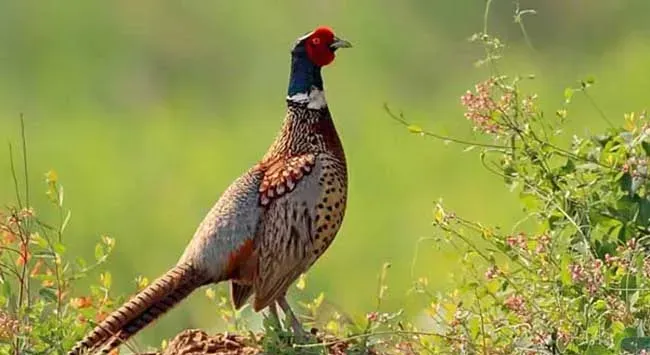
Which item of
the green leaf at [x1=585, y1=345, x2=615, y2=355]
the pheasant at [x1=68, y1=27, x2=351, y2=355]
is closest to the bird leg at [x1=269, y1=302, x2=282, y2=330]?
the pheasant at [x1=68, y1=27, x2=351, y2=355]

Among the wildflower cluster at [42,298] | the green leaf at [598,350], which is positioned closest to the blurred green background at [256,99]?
the wildflower cluster at [42,298]

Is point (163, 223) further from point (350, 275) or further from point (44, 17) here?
point (44, 17)

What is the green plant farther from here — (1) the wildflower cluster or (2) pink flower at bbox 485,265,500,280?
(1) the wildflower cluster

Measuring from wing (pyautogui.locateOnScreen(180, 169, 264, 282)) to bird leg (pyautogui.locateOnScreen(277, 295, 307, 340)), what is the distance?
6.1 inches

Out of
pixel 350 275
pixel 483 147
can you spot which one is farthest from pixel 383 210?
pixel 483 147

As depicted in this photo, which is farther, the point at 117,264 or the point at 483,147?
the point at 117,264

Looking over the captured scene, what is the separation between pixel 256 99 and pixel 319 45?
165 inches

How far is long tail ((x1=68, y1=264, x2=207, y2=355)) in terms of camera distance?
16.9 ft

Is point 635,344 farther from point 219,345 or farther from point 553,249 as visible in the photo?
point 219,345

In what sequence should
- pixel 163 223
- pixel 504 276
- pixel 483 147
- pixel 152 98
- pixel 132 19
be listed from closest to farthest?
1. pixel 504 276
2. pixel 483 147
3. pixel 163 223
4. pixel 152 98
5. pixel 132 19

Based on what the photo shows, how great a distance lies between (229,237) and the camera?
551 cm

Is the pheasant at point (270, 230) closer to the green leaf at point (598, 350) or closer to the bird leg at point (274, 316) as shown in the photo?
the bird leg at point (274, 316)

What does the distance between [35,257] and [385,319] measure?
3.06 feet

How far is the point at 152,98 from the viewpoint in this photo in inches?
402
